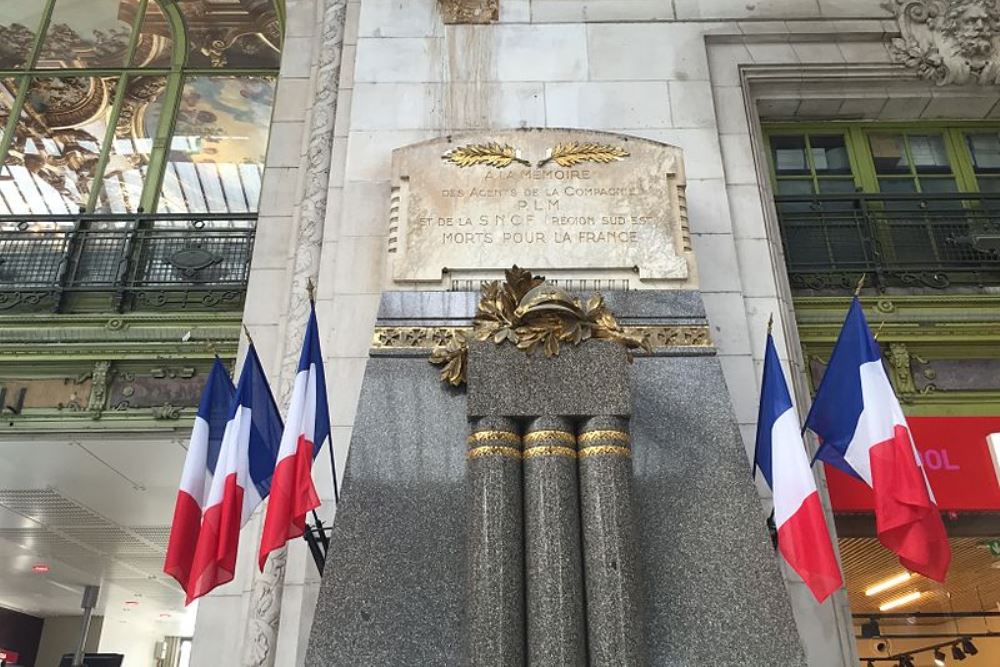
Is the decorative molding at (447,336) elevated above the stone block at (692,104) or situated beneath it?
situated beneath

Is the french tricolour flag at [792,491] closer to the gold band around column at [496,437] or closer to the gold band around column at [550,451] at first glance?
the gold band around column at [550,451]

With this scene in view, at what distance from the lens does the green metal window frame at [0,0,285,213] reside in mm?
10133

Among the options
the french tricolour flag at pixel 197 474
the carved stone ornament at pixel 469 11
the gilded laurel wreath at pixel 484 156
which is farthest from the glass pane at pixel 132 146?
the gilded laurel wreath at pixel 484 156

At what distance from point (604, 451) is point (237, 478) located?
2709 mm

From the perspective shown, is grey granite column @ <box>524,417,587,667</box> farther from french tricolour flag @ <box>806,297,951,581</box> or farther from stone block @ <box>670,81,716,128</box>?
stone block @ <box>670,81,716,128</box>

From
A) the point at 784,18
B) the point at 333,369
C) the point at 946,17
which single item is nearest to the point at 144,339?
the point at 333,369

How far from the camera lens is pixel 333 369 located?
753 centimetres

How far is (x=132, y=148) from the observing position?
10.4m

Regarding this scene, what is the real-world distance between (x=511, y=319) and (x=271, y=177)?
182 inches

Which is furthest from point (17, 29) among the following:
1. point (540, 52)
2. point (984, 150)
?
point (984, 150)

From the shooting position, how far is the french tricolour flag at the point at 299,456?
18.7 feet

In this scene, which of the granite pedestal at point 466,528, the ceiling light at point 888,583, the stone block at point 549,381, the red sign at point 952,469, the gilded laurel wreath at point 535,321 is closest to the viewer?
the granite pedestal at point 466,528

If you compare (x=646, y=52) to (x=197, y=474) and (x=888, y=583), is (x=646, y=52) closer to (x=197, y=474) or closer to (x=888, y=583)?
(x=197, y=474)

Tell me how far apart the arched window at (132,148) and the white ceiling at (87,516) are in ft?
5.44
